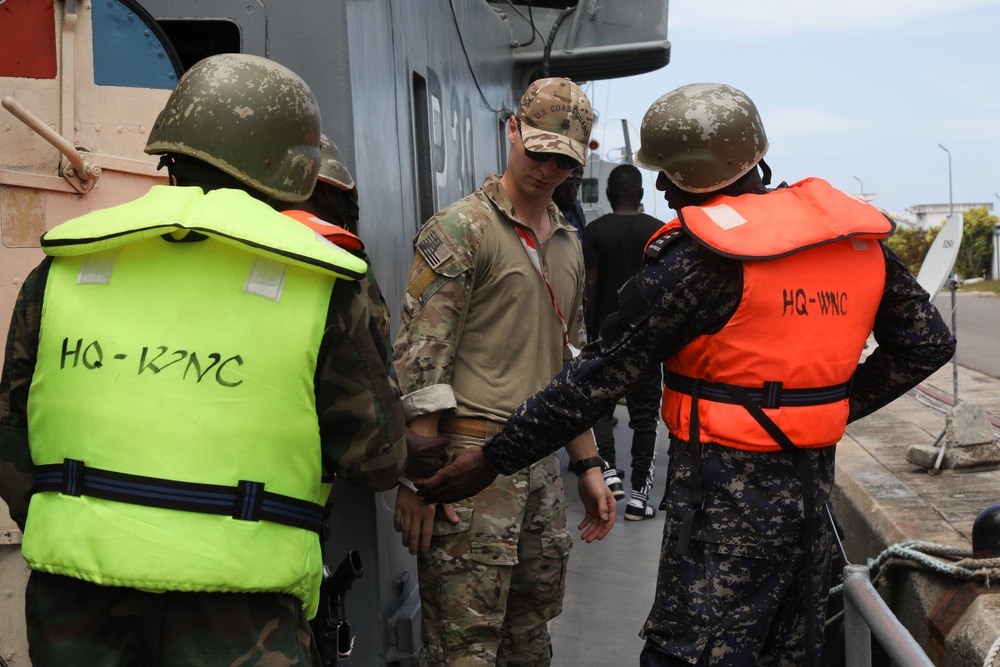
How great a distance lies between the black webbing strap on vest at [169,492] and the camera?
173 centimetres

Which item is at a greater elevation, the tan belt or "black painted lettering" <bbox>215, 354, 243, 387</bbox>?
"black painted lettering" <bbox>215, 354, 243, 387</bbox>

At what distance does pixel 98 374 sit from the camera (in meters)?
1.77

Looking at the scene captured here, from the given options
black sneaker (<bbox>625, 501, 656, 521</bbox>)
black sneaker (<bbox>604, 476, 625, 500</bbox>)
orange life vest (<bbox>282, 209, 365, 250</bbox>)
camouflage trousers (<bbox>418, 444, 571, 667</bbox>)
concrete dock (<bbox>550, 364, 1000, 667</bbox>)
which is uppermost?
orange life vest (<bbox>282, 209, 365, 250</bbox>)

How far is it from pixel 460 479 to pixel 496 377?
1.09ft

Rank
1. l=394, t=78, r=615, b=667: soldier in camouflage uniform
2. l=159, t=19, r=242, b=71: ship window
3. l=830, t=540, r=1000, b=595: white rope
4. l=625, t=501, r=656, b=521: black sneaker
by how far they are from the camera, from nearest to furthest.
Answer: l=394, t=78, r=615, b=667: soldier in camouflage uniform
l=830, t=540, r=1000, b=595: white rope
l=159, t=19, r=242, b=71: ship window
l=625, t=501, r=656, b=521: black sneaker

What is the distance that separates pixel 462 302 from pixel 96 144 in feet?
3.67

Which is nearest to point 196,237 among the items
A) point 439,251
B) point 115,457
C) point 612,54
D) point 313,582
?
point 115,457

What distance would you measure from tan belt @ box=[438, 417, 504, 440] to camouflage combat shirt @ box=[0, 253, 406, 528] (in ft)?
3.32

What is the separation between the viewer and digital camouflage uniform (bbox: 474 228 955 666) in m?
2.50

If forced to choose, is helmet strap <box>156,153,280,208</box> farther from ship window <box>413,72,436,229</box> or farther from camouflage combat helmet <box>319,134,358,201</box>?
ship window <box>413,72,436,229</box>

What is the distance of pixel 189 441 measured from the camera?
1.74 m

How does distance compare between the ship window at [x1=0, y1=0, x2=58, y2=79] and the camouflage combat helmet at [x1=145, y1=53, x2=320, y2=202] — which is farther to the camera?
the ship window at [x1=0, y1=0, x2=58, y2=79]

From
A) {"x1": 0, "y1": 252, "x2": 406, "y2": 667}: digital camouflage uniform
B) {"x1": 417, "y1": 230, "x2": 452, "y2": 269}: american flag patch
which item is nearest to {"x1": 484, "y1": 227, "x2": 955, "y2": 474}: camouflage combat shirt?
{"x1": 417, "y1": 230, "x2": 452, "y2": 269}: american flag patch

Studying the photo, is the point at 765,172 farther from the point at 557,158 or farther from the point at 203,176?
the point at 203,176
